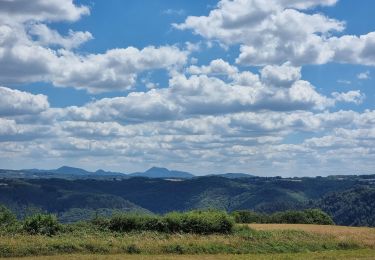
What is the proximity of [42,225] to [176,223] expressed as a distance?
1767cm

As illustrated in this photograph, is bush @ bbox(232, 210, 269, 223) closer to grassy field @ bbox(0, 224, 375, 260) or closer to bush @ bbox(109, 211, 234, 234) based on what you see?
grassy field @ bbox(0, 224, 375, 260)

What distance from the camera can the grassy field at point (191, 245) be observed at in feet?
158

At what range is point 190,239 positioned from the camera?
5888cm

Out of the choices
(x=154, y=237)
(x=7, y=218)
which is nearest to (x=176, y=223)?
(x=154, y=237)

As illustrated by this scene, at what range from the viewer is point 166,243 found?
54.8m

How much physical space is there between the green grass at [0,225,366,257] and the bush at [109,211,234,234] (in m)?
2.64

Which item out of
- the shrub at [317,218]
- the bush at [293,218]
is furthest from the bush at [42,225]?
the shrub at [317,218]

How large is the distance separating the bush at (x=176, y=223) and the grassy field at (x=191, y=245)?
288 centimetres

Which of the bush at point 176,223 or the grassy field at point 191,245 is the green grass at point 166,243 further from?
the bush at point 176,223

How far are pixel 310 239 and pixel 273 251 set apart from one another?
10.1m

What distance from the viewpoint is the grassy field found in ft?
158

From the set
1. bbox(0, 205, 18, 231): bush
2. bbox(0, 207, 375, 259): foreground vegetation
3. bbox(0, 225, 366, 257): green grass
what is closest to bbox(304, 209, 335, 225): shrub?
bbox(0, 207, 375, 259): foreground vegetation

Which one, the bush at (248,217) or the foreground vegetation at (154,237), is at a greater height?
the foreground vegetation at (154,237)

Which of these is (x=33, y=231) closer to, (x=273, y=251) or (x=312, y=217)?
(x=273, y=251)
